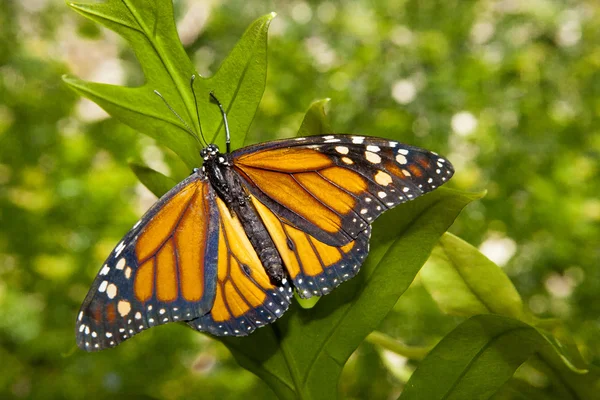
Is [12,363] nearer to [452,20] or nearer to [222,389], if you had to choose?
[222,389]

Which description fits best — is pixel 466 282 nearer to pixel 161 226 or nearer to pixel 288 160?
pixel 288 160

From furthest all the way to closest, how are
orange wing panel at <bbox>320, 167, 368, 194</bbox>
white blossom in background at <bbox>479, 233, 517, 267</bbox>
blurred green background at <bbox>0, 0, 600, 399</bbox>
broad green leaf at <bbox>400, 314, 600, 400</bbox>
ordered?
white blossom in background at <bbox>479, 233, 517, 267</bbox>, blurred green background at <bbox>0, 0, 600, 399</bbox>, orange wing panel at <bbox>320, 167, 368, 194</bbox>, broad green leaf at <bbox>400, 314, 600, 400</bbox>

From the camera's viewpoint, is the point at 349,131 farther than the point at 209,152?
Yes

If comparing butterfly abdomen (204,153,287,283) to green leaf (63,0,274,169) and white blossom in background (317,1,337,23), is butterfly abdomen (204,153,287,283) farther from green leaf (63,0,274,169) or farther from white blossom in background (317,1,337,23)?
white blossom in background (317,1,337,23)

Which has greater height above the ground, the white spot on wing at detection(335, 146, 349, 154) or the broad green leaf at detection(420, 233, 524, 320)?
the white spot on wing at detection(335, 146, 349, 154)

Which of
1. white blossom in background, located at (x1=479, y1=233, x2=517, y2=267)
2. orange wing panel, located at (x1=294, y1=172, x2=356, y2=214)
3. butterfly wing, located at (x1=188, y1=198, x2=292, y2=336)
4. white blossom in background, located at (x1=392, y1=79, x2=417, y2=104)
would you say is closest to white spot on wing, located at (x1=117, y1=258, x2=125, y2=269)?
butterfly wing, located at (x1=188, y1=198, x2=292, y2=336)

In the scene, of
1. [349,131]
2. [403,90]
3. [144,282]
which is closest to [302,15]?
[403,90]

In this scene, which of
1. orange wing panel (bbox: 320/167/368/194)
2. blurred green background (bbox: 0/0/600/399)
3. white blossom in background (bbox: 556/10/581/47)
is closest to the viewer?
orange wing panel (bbox: 320/167/368/194)

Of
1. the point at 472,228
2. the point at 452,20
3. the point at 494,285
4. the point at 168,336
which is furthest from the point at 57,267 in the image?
the point at 452,20
